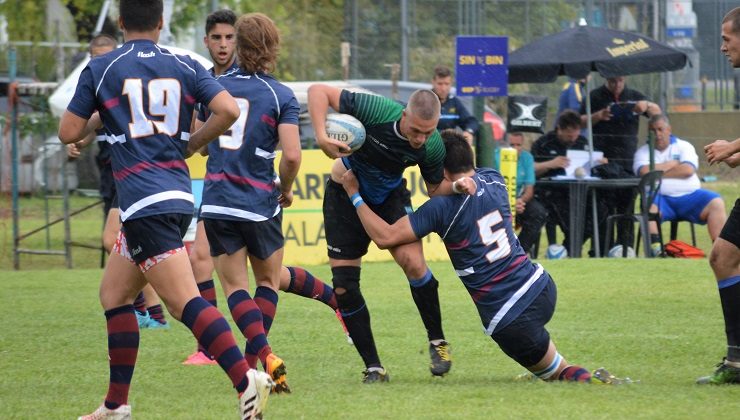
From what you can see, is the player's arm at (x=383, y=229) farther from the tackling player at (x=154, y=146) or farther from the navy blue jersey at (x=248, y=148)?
the tackling player at (x=154, y=146)

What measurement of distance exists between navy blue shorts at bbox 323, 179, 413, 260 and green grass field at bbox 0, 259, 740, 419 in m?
0.74

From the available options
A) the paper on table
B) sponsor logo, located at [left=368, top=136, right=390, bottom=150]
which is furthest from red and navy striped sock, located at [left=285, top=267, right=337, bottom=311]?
the paper on table

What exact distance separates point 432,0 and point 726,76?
4.61m

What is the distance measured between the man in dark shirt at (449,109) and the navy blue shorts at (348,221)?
7019mm

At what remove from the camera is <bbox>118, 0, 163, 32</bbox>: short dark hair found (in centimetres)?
554

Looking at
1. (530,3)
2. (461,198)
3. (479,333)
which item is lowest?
(479,333)

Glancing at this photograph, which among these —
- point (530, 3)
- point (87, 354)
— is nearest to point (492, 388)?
point (87, 354)

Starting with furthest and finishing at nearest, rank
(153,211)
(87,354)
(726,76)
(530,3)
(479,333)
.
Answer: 1. (726,76)
2. (530,3)
3. (479,333)
4. (87,354)
5. (153,211)

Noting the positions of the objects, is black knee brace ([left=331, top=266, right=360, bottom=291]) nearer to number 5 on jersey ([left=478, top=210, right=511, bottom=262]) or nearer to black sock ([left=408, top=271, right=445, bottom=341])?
black sock ([left=408, top=271, right=445, bottom=341])

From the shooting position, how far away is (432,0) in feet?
58.2

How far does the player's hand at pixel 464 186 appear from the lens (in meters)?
6.56

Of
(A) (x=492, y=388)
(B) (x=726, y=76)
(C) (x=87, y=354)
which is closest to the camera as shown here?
(A) (x=492, y=388)

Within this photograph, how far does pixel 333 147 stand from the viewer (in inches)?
254

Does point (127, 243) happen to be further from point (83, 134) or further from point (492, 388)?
point (492, 388)
